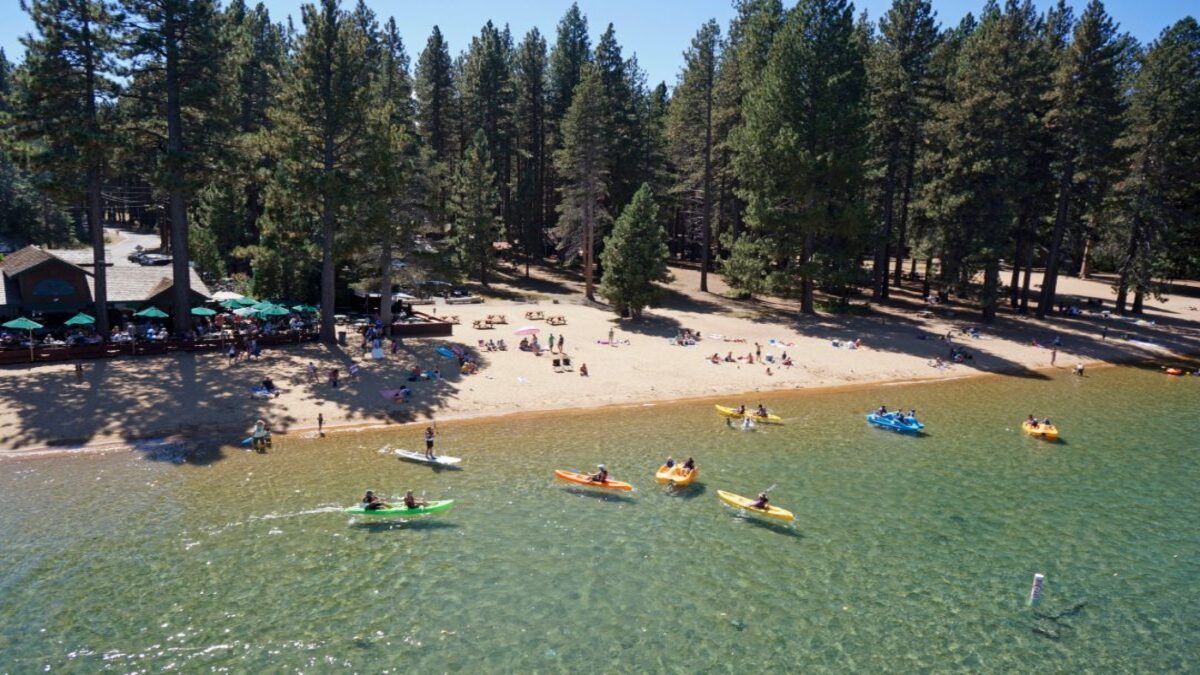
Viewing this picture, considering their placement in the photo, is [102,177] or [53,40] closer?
[53,40]

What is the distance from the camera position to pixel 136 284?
41.8m

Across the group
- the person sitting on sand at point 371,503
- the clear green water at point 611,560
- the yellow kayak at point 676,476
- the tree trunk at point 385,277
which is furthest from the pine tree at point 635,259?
the person sitting on sand at point 371,503

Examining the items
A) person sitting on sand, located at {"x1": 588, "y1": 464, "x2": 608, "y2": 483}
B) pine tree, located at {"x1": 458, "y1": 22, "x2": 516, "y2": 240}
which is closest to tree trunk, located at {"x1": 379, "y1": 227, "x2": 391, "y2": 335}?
person sitting on sand, located at {"x1": 588, "y1": 464, "x2": 608, "y2": 483}

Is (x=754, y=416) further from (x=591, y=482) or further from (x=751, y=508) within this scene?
(x=591, y=482)

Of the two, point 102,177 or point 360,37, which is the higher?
point 360,37

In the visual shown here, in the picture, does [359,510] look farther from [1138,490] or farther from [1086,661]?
[1138,490]

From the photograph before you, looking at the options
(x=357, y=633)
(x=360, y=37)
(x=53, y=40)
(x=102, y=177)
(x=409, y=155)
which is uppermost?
(x=360, y=37)

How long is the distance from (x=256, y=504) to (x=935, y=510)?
75.4 ft

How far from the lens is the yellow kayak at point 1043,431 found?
3014cm

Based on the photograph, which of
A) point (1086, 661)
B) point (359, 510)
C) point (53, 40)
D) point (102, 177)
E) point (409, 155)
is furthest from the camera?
point (409, 155)

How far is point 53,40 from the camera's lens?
32781mm

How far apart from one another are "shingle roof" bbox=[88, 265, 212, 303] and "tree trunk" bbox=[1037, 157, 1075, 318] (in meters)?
61.9

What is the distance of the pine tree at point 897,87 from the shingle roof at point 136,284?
164 ft

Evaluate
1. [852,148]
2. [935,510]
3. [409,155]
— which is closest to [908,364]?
[852,148]
